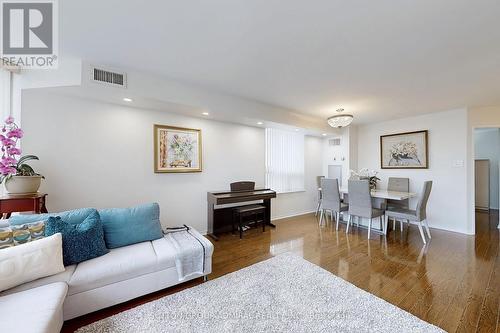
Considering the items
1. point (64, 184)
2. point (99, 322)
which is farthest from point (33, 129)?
point (99, 322)

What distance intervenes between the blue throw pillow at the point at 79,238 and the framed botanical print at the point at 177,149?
1.39m

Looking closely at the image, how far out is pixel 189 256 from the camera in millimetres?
2145

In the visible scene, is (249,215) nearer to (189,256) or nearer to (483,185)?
(189,256)

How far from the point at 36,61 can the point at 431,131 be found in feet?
22.4

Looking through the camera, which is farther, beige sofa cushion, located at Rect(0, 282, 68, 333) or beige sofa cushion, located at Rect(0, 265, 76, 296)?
beige sofa cushion, located at Rect(0, 265, 76, 296)

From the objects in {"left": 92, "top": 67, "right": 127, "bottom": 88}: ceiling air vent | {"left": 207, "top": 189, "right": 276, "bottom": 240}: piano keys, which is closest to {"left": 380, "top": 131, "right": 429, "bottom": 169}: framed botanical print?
{"left": 207, "top": 189, "right": 276, "bottom": 240}: piano keys

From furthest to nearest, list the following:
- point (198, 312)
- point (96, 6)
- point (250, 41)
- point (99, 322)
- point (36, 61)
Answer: point (36, 61)
point (250, 41)
point (198, 312)
point (99, 322)
point (96, 6)

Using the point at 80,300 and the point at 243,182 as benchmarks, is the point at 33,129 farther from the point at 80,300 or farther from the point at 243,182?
the point at 243,182

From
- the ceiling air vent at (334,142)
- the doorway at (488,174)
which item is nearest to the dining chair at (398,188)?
the ceiling air vent at (334,142)

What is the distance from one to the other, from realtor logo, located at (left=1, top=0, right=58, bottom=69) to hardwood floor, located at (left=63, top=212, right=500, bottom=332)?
102 inches

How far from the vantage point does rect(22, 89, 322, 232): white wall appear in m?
2.57

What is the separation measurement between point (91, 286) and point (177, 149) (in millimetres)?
2214

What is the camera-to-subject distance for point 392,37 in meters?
1.84

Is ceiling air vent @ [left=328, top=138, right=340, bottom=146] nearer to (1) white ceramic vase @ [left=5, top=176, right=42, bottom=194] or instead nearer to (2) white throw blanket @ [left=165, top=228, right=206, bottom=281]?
(2) white throw blanket @ [left=165, top=228, right=206, bottom=281]
